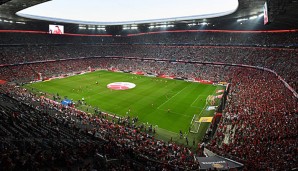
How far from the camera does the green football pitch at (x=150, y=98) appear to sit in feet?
97.5

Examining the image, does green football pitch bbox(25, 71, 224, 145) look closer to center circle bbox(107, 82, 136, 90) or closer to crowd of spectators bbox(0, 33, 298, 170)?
center circle bbox(107, 82, 136, 90)

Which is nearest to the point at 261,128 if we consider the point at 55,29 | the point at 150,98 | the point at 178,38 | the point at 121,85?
the point at 150,98

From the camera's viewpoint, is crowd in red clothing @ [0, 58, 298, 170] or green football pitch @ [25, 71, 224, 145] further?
green football pitch @ [25, 71, 224, 145]

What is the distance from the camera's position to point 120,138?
71.2ft

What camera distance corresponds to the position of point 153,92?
4381 centimetres

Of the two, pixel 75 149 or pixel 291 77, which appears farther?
pixel 291 77

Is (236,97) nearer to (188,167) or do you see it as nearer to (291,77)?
(291,77)

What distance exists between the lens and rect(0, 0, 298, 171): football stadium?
626 inches

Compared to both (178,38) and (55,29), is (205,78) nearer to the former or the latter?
(178,38)

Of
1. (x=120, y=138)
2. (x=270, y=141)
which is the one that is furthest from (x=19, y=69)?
(x=270, y=141)

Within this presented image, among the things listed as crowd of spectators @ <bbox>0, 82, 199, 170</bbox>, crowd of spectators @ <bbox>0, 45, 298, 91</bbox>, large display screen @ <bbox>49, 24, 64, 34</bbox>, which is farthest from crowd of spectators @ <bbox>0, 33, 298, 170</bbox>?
large display screen @ <bbox>49, 24, 64, 34</bbox>

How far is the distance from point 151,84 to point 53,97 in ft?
71.9

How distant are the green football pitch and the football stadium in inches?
9.3

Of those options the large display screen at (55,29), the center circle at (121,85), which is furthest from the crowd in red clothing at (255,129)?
the large display screen at (55,29)
